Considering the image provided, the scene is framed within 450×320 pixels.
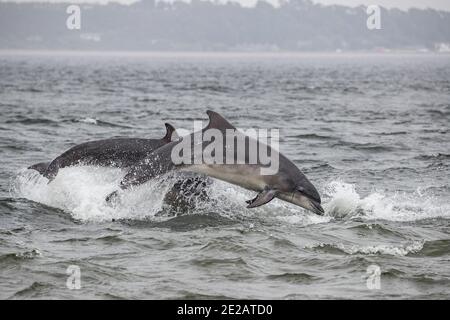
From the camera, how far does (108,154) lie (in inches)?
533

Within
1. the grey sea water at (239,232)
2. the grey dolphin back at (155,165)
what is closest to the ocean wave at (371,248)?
the grey sea water at (239,232)

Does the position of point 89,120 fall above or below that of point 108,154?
A: below

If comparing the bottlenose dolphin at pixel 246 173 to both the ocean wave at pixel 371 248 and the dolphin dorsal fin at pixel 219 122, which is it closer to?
the dolphin dorsal fin at pixel 219 122

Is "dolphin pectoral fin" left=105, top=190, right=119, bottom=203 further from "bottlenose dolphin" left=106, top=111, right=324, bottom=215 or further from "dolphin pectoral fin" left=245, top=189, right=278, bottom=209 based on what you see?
"dolphin pectoral fin" left=245, top=189, right=278, bottom=209

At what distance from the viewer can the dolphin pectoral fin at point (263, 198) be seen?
11.9 meters

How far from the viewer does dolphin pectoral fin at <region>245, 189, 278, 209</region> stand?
1191 centimetres

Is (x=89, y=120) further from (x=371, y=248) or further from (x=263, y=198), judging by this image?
(x=371, y=248)

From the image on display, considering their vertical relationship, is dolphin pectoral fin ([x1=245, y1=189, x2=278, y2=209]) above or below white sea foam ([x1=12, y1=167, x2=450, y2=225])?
above

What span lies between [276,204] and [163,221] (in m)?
2.21

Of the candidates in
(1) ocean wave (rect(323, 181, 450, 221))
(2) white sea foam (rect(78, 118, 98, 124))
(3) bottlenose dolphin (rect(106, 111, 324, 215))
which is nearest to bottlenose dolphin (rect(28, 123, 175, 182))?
(3) bottlenose dolphin (rect(106, 111, 324, 215))

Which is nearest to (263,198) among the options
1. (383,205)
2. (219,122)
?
(219,122)

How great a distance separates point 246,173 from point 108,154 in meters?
2.42

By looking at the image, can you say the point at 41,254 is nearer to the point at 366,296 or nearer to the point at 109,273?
the point at 109,273

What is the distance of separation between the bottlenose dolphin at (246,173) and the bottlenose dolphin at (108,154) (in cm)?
47
